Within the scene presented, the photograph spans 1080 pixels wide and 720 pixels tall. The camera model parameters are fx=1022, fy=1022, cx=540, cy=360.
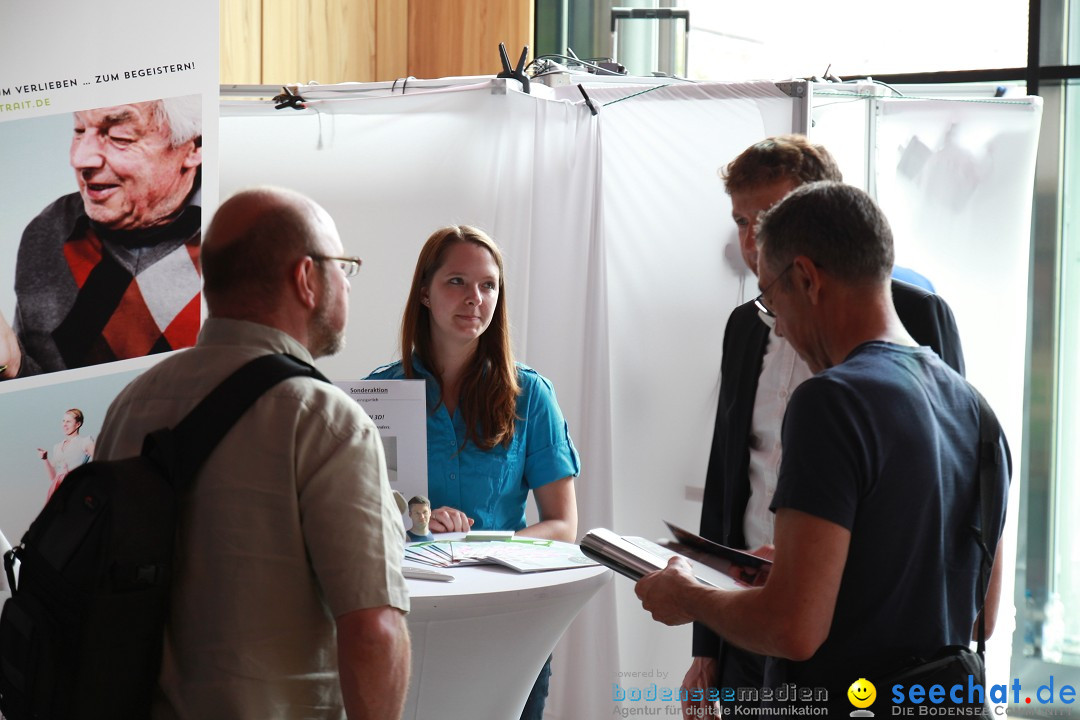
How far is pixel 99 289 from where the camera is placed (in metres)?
3.12

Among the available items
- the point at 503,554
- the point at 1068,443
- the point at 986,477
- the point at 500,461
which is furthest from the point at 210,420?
the point at 1068,443

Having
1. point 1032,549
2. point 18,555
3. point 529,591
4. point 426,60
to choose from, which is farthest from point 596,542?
point 426,60

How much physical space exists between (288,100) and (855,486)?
8.77ft

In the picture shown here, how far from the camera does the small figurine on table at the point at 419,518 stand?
2500 mm

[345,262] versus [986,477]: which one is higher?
[345,262]

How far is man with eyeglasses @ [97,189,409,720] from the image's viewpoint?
4.34 ft

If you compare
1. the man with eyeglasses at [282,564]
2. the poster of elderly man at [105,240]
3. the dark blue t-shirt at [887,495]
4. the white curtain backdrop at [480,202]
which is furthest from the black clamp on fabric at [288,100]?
the dark blue t-shirt at [887,495]

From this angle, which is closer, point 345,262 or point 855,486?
point 855,486

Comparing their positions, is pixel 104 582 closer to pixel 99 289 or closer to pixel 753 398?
pixel 753 398

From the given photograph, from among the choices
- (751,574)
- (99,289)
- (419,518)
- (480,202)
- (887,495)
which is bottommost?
(419,518)

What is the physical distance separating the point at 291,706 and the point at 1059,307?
395 centimetres

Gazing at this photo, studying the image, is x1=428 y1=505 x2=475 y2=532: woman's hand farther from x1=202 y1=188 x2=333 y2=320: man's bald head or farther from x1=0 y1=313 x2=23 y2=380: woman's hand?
x1=0 y1=313 x2=23 y2=380: woman's hand

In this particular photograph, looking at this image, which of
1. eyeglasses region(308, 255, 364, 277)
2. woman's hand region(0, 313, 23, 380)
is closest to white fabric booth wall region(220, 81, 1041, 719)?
woman's hand region(0, 313, 23, 380)

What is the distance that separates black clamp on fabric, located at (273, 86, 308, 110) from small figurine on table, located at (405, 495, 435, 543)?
1571 mm
